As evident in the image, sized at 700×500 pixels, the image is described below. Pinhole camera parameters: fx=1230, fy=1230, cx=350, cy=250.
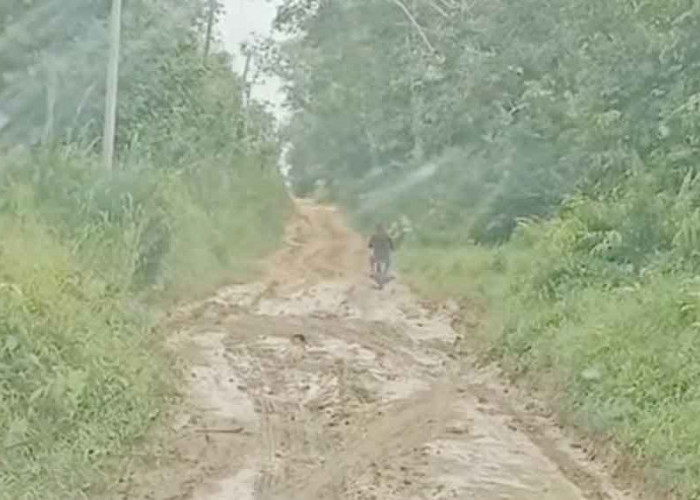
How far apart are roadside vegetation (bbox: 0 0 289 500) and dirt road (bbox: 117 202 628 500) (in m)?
0.54

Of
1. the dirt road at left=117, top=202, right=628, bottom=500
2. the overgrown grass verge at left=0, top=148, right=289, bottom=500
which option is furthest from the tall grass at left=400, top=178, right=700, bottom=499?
the overgrown grass verge at left=0, top=148, right=289, bottom=500

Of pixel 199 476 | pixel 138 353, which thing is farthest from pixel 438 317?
pixel 199 476

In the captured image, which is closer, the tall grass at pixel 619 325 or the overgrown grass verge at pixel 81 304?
the overgrown grass verge at pixel 81 304

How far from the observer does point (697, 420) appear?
813 cm

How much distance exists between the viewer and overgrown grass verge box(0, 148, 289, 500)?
773cm

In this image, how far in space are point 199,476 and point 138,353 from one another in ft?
9.01

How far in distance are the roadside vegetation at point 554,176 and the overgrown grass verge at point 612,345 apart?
0.08ft

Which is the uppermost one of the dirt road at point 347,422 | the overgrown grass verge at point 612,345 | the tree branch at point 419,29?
the tree branch at point 419,29

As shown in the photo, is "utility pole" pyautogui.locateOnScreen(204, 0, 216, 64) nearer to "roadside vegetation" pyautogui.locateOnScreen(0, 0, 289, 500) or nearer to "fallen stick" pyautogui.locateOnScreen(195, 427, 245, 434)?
"roadside vegetation" pyautogui.locateOnScreen(0, 0, 289, 500)

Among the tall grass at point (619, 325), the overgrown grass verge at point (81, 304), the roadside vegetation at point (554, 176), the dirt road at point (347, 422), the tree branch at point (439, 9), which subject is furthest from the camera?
the tree branch at point (439, 9)

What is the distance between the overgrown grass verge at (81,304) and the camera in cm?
773

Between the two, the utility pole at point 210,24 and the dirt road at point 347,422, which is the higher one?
the utility pole at point 210,24

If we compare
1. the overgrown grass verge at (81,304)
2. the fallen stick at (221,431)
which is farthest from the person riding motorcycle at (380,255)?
the fallen stick at (221,431)

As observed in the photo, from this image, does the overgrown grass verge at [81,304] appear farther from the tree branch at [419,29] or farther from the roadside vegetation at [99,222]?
the tree branch at [419,29]
